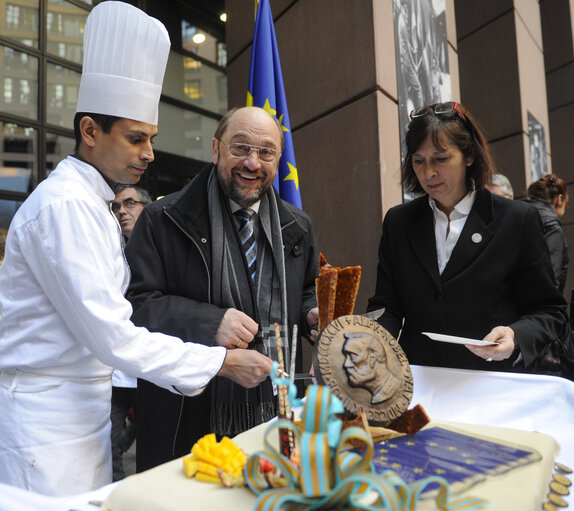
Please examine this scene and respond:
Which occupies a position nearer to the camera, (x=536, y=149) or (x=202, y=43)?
(x=536, y=149)

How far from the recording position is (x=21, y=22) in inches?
188

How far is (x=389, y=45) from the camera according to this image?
10.2ft

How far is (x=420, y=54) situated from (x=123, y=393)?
3030mm

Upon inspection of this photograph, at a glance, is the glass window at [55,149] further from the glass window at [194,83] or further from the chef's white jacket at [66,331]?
the chef's white jacket at [66,331]

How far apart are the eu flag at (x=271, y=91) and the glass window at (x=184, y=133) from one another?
3.11m

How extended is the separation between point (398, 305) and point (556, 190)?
2.13m

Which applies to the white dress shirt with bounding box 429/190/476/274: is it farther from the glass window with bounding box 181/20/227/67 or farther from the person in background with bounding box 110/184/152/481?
the glass window with bounding box 181/20/227/67

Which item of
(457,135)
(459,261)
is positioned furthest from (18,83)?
(459,261)

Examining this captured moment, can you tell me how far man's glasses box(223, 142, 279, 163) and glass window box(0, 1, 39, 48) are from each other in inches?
168

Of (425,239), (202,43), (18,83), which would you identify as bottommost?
(425,239)

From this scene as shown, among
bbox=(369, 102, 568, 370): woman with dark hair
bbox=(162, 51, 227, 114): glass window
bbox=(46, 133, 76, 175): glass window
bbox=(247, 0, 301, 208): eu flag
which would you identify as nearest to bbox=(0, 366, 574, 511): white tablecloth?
bbox=(369, 102, 568, 370): woman with dark hair

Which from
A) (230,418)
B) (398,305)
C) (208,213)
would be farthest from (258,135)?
(230,418)

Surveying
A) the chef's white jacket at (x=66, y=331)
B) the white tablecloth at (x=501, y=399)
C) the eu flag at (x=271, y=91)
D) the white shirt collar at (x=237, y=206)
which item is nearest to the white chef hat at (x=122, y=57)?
the chef's white jacket at (x=66, y=331)

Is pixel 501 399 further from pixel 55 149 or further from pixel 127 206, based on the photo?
pixel 55 149
